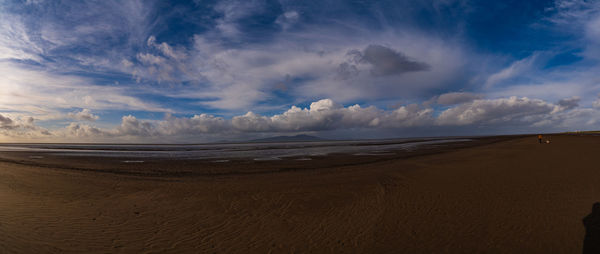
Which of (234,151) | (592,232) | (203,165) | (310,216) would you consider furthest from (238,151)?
(592,232)

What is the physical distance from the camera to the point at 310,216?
8.76m

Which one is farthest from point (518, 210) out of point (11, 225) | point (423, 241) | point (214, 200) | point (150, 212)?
point (11, 225)

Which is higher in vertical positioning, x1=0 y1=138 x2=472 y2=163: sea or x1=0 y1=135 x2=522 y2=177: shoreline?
x1=0 y1=135 x2=522 y2=177: shoreline

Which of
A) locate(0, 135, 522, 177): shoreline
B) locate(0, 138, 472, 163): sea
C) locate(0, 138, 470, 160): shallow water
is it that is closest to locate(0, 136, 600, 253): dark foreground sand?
locate(0, 135, 522, 177): shoreline

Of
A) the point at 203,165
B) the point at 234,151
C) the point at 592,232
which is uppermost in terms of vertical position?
the point at 592,232

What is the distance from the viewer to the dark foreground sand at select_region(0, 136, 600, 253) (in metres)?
6.49

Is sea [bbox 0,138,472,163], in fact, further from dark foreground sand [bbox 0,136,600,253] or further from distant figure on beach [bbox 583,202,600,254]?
distant figure on beach [bbox 583,202,600,254]

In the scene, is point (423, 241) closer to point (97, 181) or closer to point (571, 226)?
point (571, 226)

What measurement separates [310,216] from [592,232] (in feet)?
27.3

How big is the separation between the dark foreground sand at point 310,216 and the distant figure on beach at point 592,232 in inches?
5.8

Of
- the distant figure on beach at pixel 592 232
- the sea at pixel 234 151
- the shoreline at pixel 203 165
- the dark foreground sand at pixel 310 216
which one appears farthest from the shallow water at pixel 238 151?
the distant figure on beach at pixel 592 232

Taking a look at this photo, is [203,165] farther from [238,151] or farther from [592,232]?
[238,151]

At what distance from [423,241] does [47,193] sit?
18439 mm

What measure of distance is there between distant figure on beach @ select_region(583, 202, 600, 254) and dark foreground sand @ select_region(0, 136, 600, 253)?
0.48 feet
